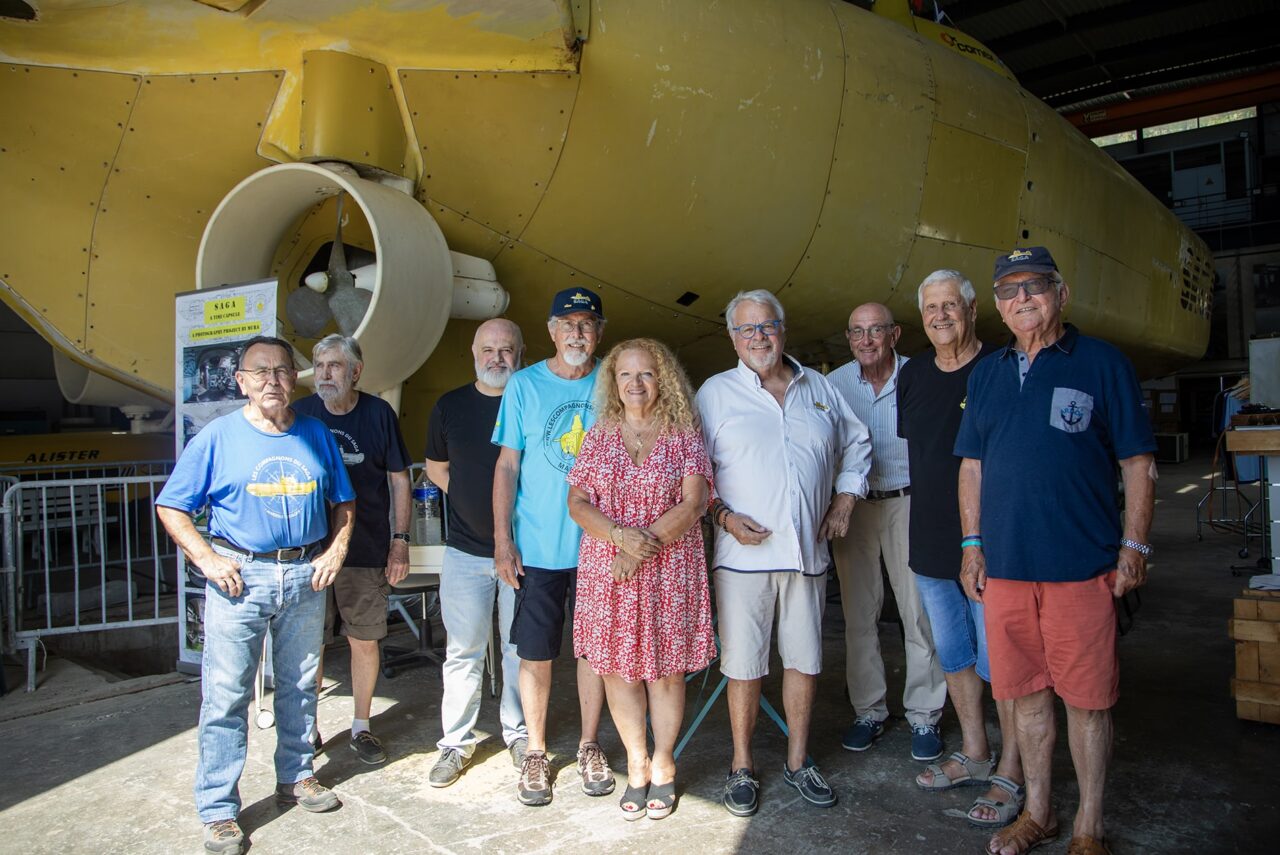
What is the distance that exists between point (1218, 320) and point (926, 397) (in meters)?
26.0

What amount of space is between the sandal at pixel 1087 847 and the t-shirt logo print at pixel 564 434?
1830 mm

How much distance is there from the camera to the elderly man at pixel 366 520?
3.24 meters

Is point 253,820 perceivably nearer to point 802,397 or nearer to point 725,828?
point 725,828

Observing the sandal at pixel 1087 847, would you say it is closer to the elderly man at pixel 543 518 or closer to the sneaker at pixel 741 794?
the sneaker at pixel 741 794

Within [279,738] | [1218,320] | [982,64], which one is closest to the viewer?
[279,738]

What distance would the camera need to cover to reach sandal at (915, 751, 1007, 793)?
2795 millimetres

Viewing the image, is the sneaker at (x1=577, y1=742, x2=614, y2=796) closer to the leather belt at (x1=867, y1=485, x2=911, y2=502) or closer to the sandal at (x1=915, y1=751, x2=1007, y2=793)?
the sandal at (x1=915, y1=751, x2=1007, y2=793)

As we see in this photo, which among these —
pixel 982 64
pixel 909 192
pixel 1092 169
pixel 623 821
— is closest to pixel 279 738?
pixel 623 821

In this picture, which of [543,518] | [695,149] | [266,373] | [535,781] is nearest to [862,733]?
[535,781]

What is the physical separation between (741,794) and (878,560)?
114cm

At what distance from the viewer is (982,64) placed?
230 inches

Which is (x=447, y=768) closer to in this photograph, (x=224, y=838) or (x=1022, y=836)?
(x=224, y=838)

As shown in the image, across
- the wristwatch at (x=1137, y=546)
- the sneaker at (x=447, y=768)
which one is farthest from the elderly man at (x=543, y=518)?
the wristwatch at (x=1137, y=546)

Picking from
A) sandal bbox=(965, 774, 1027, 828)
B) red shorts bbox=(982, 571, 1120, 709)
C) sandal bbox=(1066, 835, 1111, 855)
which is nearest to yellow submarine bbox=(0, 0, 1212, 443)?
red shorts bbox=(982, 571, 1120, 709)
